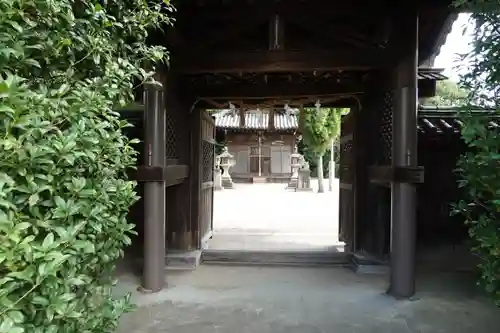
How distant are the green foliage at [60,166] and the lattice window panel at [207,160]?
14.6 ft

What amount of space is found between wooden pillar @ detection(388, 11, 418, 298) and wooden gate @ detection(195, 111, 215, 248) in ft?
9.65

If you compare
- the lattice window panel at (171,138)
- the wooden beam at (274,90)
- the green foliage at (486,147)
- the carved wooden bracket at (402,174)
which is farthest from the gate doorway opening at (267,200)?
the green foliage at (486,147)

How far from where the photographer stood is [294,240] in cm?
791

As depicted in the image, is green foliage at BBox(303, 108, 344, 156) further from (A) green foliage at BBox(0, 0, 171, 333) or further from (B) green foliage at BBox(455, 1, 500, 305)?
(A) green foliage at BBox(0, 0, 171, 333)

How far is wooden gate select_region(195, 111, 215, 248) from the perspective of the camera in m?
6.44

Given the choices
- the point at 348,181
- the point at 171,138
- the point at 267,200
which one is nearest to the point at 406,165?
the point at 348,181

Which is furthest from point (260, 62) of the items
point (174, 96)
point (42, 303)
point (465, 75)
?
point (42, 303)

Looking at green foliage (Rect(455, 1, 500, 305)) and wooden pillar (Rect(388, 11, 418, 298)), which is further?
wooden pillar (Rect(388, 11, 418, 298))

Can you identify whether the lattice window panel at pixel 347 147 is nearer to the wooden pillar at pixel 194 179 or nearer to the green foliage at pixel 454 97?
the green foliage at pixel 454 97

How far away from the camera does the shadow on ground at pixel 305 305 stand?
12.0ft

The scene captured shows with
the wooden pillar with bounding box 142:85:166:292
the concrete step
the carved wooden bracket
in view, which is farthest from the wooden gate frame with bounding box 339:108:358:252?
the wooden pillar with bounding box 142:85:166:292

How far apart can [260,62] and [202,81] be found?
5.20 feet

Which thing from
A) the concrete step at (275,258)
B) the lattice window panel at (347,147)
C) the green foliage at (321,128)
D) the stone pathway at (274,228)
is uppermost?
the green foliage at (321,128)

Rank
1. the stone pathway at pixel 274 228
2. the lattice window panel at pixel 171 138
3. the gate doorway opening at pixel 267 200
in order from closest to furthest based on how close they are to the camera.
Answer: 1. the lattice window panel at pixel 171 138
2. the stone pathway at pixel 274 228
3. the gate doorway opening at pixel 267 200
